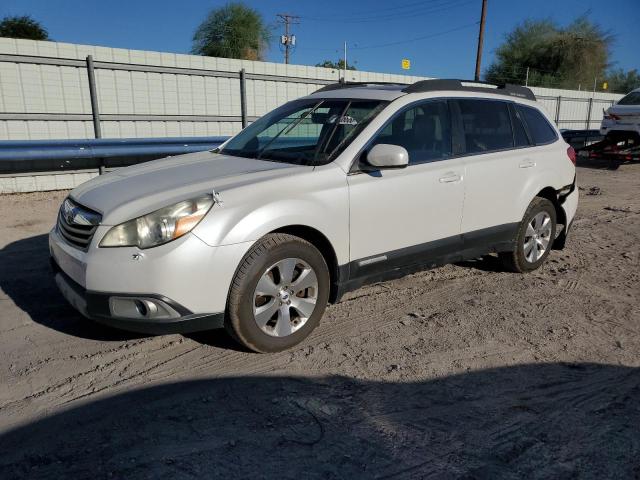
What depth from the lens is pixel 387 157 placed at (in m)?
3.84

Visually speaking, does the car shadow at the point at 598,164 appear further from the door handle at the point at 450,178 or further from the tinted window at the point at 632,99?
the door handle at the point at 450,178

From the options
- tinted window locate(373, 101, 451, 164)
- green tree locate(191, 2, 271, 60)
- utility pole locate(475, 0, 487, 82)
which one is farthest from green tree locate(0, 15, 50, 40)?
tinted window locate(373, 101, 451, 164)

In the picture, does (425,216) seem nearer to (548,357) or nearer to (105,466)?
(548,357)

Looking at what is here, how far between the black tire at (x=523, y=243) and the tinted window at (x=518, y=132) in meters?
0.59

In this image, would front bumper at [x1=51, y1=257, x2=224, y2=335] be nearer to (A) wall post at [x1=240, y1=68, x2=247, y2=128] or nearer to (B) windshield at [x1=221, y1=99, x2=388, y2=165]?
(B) windshield at [x1=221, y1=99, x2=388, y2=165]

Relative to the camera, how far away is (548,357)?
3.77m

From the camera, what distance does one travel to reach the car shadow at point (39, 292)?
4.00 meters

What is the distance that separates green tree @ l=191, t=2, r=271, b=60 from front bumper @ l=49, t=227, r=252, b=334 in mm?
39018

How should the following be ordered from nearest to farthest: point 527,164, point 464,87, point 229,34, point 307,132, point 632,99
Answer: point 307,132 → point 464,87 → point 527,164 → point 632,99 → point 229,34

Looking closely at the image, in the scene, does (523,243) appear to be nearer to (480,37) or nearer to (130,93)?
(130,93)

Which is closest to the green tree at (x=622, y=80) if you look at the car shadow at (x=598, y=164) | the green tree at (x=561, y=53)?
the green tree at (x=561, y=53)

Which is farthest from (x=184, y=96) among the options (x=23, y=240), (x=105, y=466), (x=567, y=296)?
(x=105, y=466)

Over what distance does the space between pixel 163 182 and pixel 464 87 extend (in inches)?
114

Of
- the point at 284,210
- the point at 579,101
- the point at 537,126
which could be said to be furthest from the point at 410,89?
the point at 579,101
